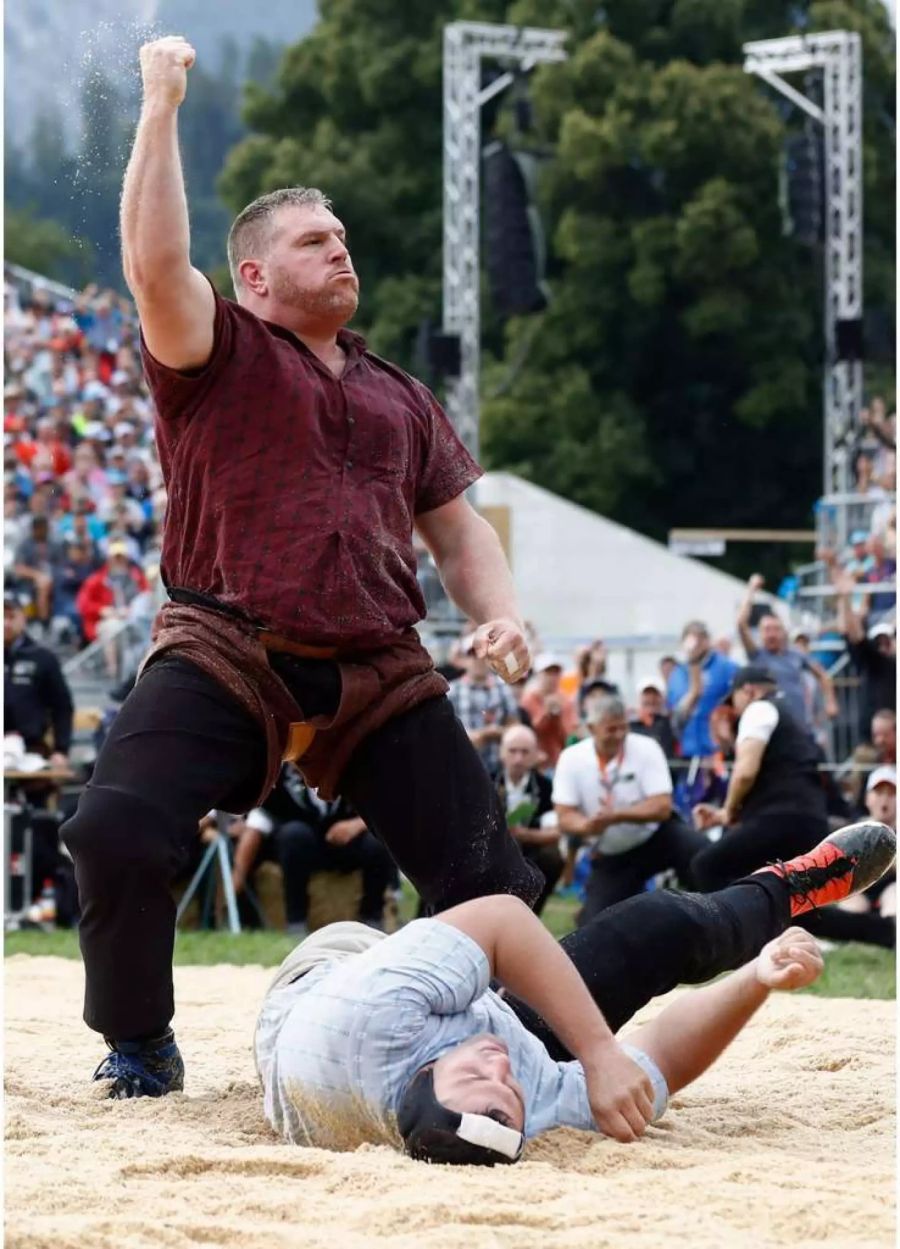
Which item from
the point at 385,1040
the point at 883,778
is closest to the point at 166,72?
the point at 385,1040

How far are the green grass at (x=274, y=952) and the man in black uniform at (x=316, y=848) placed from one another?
313 mm

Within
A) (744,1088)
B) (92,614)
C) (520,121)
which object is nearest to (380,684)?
(744,1088)

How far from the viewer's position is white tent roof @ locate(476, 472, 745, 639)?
71.7 feet

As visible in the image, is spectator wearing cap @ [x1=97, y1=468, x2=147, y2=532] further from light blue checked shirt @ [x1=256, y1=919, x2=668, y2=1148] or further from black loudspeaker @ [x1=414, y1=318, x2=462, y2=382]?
light blue checked shirt @ [x1=256, y1=919, x2=668, y2=1148]

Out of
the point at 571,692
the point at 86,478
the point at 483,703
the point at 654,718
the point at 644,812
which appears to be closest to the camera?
the point at 644,812

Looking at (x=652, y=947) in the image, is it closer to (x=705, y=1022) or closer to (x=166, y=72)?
(x=705, y=1022)

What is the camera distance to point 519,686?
14234 mm

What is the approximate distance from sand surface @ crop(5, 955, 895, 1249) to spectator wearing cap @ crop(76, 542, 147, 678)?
1173cm

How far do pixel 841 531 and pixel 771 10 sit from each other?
1509 cm

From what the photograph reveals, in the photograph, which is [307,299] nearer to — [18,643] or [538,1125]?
[538,1125]

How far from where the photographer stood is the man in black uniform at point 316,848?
10.9 m

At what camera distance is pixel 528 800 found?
33.7 ft

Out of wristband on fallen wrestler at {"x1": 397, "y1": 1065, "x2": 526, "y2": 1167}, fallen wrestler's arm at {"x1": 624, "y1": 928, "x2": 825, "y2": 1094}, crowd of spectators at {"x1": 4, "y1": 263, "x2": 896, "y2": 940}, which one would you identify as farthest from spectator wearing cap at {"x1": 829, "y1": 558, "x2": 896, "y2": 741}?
wristband on fallen wrestler at {"x1": 397, "y1": 1065, "x2": 526, "y2": 1167}

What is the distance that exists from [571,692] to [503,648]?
10.4 meters
